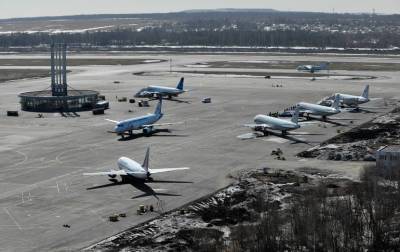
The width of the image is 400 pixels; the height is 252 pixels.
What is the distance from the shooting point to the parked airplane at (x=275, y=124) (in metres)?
127

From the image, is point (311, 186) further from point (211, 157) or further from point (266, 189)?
point (211, 157)

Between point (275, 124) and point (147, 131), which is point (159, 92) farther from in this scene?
point (275, 124)

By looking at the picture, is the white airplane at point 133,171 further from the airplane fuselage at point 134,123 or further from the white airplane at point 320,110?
the white airplane at point 320,110

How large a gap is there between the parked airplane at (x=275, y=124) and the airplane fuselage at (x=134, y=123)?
1784 centimetres

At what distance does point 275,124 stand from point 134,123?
25.7 m

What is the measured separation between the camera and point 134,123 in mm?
130625

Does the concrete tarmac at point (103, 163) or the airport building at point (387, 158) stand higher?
the airport building at point (387, 158)

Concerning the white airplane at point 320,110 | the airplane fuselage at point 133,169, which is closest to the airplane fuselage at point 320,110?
the white airplane at point 320,110

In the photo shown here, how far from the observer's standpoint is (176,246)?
222 ft

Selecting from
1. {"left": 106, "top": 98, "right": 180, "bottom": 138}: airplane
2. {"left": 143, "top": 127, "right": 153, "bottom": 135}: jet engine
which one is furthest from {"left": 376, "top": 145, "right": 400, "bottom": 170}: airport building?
{"left": 106, "top": 98, "right": 180, "bottom": 138}: airplane

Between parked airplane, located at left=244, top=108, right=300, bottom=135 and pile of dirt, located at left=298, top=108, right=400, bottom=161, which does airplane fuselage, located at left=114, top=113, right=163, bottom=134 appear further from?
pile of dirt, located at left=298, top=108, right=400, bottom=161

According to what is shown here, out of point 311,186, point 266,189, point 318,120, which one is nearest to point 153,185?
point 266,189

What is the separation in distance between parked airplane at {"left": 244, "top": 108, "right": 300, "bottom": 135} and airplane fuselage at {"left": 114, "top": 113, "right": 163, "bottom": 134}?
702 inches

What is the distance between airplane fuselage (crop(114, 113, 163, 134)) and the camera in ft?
424
